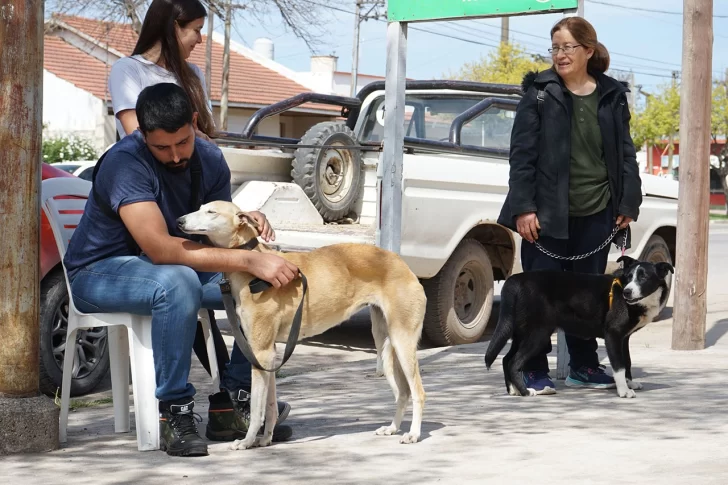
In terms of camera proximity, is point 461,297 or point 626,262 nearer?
point 626,262

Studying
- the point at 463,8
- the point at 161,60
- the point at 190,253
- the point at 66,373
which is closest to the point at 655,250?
the point at 463,8

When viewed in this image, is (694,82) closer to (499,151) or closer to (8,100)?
A: (499,151)

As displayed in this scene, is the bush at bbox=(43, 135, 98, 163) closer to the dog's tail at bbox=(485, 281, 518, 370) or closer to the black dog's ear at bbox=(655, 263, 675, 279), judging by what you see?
the dog's tail at bbox=(485, 281, 518, 370)

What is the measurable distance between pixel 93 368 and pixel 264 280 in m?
2.38

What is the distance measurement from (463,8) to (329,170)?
8.22 ft

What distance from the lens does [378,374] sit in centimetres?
690

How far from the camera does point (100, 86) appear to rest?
33.4 meters

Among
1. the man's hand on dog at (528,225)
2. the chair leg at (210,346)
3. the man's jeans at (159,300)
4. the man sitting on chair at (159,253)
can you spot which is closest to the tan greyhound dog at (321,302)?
the man sitting on chair at (159,253)

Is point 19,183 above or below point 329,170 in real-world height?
below

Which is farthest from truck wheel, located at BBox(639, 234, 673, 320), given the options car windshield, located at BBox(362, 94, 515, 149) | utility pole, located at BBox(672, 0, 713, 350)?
utility pole, located at BBox(672, 0, 713, 350)

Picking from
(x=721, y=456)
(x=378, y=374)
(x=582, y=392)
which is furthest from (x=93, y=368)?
(x=721, y=456)

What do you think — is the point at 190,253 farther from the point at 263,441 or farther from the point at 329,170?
the point at 329,170

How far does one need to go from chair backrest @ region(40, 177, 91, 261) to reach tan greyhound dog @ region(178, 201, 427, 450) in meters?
0.86

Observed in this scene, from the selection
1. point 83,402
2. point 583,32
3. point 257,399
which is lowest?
point 83,402
